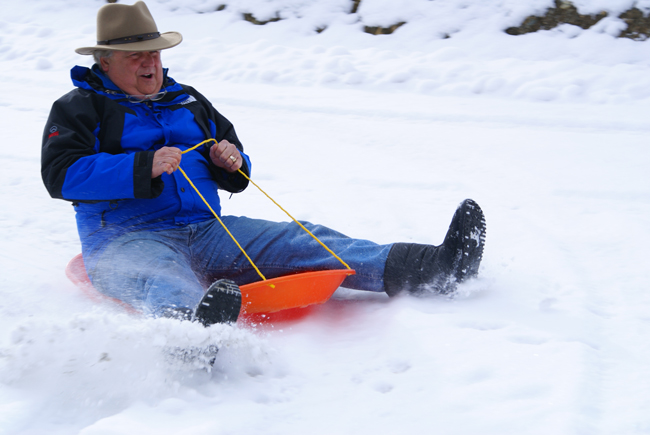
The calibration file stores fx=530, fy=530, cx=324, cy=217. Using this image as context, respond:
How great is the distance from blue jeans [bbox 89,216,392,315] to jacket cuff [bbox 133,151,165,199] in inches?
7.0

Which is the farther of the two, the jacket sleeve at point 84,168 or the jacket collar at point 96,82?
the jacket collar at point 96,82

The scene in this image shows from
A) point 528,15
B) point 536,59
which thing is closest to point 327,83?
point 536,59

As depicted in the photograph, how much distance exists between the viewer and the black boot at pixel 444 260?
6.10 feet

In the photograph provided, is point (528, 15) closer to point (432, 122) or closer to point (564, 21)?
point (564, 21)

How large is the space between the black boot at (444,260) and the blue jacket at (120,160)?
80 cm

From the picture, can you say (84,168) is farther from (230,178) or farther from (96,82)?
(230,178)

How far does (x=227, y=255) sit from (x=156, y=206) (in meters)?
0.33

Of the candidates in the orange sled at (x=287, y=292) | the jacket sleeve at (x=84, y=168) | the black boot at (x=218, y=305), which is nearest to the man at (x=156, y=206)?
the jacket sleeve at (x=84, y=168)

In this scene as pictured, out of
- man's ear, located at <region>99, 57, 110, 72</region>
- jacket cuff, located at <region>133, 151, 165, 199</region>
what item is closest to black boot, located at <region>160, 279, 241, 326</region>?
jacket cuff, located at <region>133, 151, 165, 199</region>

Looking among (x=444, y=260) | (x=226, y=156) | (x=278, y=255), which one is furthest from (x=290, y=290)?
(x=226, y=156)

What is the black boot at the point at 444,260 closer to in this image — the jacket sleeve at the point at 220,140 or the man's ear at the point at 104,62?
the jacket sleeve at the point at 220,140

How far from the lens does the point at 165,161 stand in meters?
1.83

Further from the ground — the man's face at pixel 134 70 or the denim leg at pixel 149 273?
the man's face at pixel 134 70

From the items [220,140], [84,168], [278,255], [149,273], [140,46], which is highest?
[140,46]
